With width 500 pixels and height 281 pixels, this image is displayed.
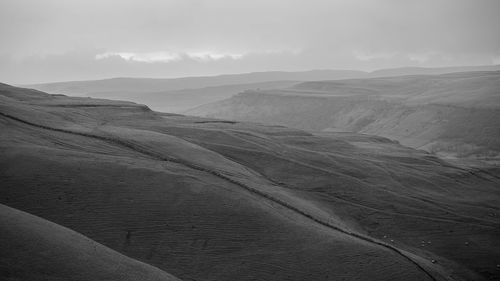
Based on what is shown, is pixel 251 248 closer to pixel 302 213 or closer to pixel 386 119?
pixel 302 213

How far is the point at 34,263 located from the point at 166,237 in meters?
7.06

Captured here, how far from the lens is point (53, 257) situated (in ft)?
52.4

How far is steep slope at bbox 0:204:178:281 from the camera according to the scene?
15.0m

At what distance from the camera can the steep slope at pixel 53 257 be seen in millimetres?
15039

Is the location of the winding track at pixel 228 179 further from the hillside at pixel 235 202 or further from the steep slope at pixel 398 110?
the steep slope at pixel 398 110

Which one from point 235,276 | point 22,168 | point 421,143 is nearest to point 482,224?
point 235,276

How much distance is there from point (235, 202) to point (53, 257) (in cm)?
1030

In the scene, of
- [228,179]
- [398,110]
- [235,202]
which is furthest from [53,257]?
[398,110]

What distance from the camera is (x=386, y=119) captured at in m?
94.4

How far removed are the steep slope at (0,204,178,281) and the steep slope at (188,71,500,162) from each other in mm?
55286

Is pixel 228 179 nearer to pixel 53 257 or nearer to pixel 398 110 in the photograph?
pixel 53 257

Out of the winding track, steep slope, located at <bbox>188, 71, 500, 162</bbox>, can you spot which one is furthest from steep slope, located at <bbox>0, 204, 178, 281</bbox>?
steep slope, located at <bbox>188, 71, 500, 162</bbox>

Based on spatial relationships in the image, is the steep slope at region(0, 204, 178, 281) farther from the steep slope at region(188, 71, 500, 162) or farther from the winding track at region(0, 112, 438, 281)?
the steep slope at region(188, 71, 500, 162)

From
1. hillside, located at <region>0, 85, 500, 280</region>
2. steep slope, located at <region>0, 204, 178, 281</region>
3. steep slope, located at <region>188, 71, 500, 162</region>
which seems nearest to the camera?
steep slope, located at <region>0, 204, 178, 281</region>
